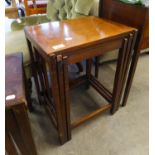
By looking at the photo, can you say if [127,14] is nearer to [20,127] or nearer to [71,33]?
[71,33]

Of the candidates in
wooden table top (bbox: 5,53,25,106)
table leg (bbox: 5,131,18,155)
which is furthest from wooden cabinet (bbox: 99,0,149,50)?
table leg (bbox: 5,131,18,155)

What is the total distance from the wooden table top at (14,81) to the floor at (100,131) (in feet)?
1.91

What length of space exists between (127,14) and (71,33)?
436 mm

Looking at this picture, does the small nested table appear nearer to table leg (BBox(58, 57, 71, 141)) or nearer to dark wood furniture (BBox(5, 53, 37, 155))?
table leg (BBox(58, 57, 71, 141))

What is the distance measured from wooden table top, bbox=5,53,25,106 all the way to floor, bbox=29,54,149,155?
1.91 feet

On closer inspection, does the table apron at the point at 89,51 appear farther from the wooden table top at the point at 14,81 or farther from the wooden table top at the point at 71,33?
the wooden table top at the point at 14,81

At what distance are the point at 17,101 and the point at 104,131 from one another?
813 millimetres

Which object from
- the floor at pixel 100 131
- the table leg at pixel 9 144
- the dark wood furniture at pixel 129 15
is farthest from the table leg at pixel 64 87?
the dark wood furniture at pixel 129 15

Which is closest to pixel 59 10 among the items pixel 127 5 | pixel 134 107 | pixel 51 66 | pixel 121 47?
pixel 127 5

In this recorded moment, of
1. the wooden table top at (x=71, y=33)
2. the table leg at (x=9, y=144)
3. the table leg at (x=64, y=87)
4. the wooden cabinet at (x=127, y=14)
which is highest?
the wooden cabinet at (x=127, y=14)

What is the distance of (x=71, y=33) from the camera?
0.90m

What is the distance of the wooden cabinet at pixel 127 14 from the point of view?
961 millimetres

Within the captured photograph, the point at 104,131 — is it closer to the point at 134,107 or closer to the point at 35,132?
the point at 134,107

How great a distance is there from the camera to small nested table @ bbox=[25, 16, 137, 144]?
76 cm
